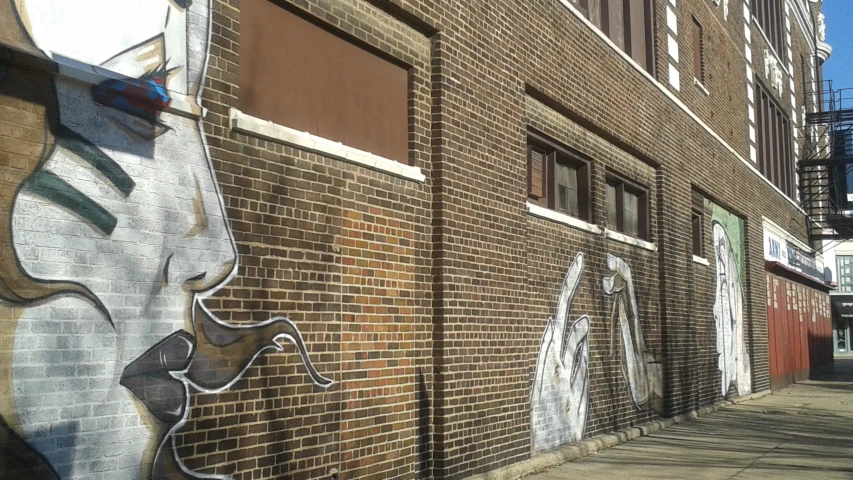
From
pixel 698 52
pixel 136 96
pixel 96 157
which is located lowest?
pixel 96 157

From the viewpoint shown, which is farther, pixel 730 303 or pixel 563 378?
pixel 730 303

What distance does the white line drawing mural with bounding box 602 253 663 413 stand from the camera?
41.2 ft

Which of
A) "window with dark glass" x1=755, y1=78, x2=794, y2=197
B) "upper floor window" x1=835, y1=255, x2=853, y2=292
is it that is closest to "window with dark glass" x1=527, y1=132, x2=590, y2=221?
"window with dark glass" x1=755, y1=78, x2=794, y2=197

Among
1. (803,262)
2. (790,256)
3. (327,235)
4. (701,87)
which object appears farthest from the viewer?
(803,262)

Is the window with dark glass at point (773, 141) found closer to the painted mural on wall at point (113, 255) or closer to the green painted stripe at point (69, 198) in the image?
the painted mural on wall at point (113, 255)

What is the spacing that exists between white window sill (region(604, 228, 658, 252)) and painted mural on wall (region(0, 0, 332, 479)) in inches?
300

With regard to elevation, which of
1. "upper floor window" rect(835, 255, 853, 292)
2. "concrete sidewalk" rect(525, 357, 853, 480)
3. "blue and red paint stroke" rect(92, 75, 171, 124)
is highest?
"upper floor window" rect(835, 255, 853, 292)

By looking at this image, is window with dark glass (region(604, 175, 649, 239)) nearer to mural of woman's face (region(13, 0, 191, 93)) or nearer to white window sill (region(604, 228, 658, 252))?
white window sill (region(604, 228, 658, 252))

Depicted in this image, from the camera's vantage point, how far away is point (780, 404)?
18969mm

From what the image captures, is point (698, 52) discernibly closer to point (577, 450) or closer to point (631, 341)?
point (631, 341)

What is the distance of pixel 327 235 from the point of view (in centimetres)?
676

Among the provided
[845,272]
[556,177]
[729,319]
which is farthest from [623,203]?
[845,272]

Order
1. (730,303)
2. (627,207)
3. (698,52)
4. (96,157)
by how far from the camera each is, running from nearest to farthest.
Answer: (96,157) → (627,207) → (698,52) → (730,303)

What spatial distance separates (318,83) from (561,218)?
4791mm
